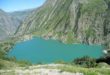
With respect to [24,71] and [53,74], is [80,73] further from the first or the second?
[24,71]

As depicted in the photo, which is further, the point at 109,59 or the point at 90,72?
the point at 109,59

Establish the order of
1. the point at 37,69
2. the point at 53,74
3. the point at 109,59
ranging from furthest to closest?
the point at 109,59
the point at 37,69
the point at 53,74

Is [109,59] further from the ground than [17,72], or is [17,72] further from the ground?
[17,72]

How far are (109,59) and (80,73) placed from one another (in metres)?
62.8

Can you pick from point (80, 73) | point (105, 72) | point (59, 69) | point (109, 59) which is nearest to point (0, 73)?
point (59, 69)

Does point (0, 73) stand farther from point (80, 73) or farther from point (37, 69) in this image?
point (80, 73)

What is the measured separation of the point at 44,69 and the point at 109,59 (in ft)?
204

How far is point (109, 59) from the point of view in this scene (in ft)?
338

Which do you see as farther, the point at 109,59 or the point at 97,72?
the point at 109,59

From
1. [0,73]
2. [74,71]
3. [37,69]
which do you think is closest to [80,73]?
[74,71]

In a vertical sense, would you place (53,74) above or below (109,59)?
above

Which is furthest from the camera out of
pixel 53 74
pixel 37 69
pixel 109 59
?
pixel 109 59

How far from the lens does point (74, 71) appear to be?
141ft

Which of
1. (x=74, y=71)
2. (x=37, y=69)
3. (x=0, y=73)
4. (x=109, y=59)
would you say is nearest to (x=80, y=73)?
(x=74, y=71)
